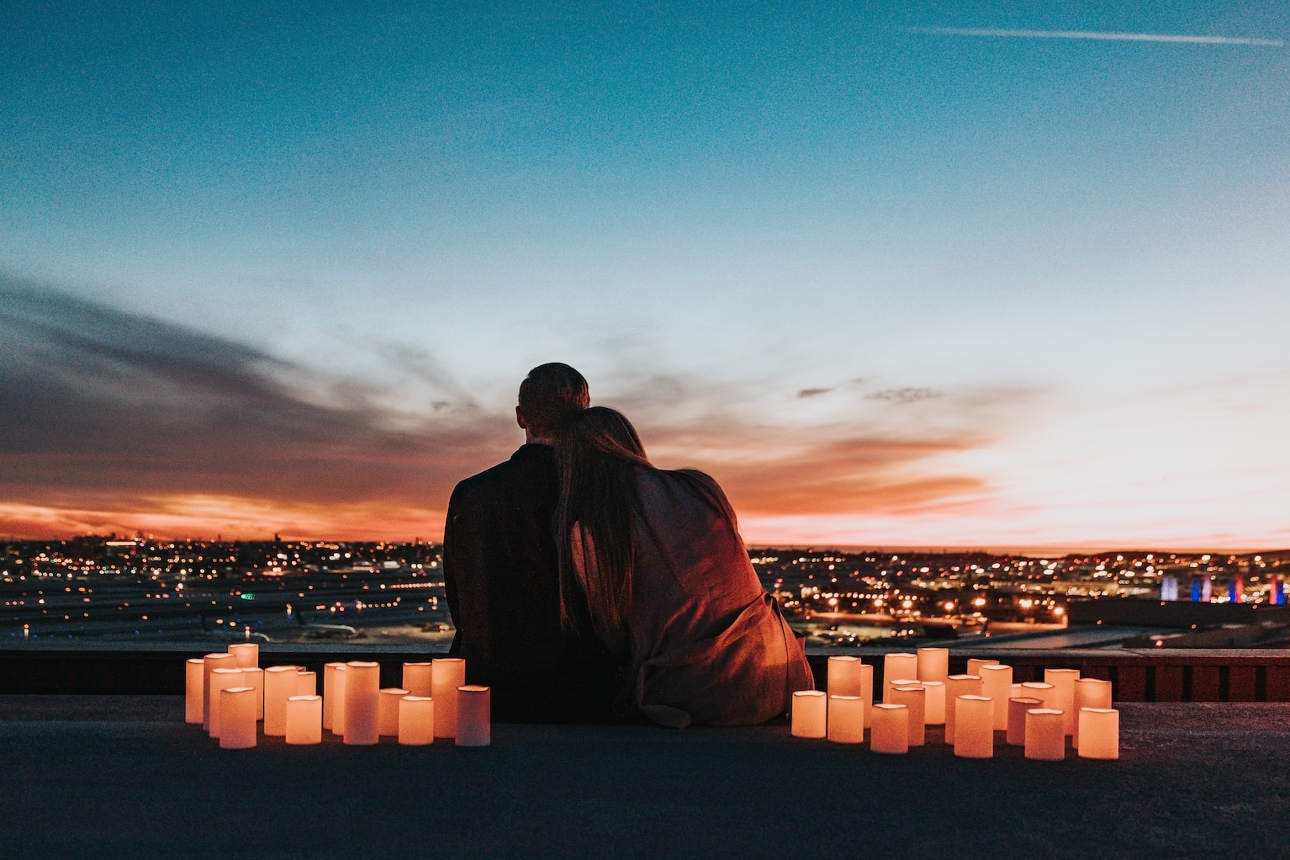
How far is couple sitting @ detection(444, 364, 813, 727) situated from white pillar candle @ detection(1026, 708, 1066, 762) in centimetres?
92

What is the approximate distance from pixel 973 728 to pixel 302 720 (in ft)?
7.39

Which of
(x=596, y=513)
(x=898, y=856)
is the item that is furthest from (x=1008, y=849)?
(x=596, y=513)

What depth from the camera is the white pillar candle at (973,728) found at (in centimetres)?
354

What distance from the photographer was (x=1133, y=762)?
11.6 feet

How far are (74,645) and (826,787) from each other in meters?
4.42

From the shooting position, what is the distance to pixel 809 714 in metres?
3.87

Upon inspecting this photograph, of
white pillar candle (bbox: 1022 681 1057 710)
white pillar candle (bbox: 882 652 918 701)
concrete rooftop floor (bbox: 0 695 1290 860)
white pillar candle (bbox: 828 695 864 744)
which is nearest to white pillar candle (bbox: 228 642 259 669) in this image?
concrete rooftop floor (bbox: 0 695 1290 860)

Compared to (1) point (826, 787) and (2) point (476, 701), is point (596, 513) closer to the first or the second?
(2) point (476, 701)

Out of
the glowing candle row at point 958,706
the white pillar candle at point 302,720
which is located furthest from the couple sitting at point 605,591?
the white pillar candle at point 302,720

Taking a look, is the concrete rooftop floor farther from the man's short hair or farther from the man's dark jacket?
the man's short hair

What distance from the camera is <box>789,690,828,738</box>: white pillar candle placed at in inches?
152

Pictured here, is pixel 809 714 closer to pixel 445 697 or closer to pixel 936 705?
pixel 936 705

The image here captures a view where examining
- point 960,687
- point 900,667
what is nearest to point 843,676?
point 900,667

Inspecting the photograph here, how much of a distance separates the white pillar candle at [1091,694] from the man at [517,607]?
1762 mm
